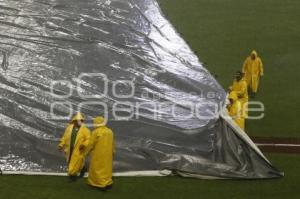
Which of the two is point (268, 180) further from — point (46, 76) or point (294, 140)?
point (46, 76)

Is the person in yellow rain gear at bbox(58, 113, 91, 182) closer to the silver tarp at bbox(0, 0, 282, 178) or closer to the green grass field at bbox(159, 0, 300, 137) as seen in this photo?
the silver tarp at bbox(0, 0, 282, 178)

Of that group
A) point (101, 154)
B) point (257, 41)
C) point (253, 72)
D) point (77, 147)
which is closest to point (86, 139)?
point (77, 147)

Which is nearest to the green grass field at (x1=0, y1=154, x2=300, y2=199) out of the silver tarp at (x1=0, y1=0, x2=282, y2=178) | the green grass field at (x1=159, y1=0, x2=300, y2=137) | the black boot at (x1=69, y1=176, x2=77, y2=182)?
the black boot at (x1=69, y1=176, x2=77, y2=182)

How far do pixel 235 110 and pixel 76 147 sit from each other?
3.87 m

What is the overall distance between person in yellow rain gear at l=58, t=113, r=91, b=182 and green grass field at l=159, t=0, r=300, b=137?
15.4 ft

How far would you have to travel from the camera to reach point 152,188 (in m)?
9.96

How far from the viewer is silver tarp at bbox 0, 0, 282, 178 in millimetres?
10492

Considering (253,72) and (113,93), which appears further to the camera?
(253,72)

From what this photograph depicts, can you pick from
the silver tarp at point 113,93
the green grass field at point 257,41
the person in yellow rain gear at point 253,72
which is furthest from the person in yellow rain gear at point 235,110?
the person in yellow rain gear at point 253,72

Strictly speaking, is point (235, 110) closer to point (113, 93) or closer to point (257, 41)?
point (113, 93)

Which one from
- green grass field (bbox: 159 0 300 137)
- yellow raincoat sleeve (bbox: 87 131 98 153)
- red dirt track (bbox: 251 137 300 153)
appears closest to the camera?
yellow raincoat sleeve (bbox: 87 131 98 153)

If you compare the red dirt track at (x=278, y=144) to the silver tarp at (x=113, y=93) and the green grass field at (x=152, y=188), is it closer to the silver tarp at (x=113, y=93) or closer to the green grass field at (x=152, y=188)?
the silver tarp at (x=113, y=93)

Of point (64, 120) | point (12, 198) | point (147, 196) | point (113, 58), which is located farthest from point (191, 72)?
point (12, 198)

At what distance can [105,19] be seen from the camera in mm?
16281
